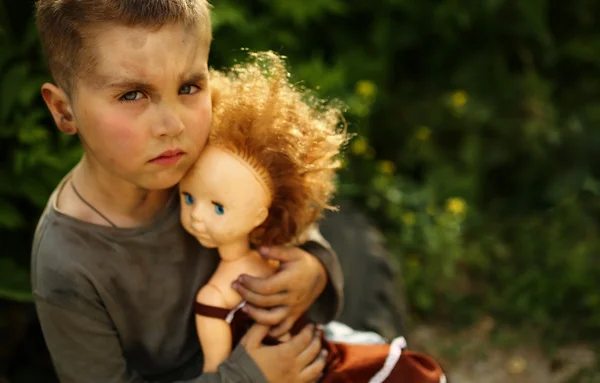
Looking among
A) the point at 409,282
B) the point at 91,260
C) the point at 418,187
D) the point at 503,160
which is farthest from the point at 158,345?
the point at 503,160

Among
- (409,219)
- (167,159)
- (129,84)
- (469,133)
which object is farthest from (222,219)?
(469,133)

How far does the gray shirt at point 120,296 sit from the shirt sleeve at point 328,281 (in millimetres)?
301

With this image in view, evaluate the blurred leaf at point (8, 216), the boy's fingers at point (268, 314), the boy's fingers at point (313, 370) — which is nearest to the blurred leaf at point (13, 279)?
the blurred leaf at point (8, 216)

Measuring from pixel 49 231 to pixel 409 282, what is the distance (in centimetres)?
231

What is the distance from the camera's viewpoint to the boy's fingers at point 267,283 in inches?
78.8

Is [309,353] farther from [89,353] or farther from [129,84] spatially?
[129,84]

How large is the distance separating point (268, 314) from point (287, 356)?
13 centimetres

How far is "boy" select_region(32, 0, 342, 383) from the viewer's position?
1761 mm

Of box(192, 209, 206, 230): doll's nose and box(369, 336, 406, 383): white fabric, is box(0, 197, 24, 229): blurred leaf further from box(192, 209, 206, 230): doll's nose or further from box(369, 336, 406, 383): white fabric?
box(369, 336, 406, 383): white fabric

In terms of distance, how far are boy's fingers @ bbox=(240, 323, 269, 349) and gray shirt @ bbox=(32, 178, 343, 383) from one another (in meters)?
0.02

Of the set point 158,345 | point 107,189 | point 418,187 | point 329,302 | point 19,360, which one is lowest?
point 19,360

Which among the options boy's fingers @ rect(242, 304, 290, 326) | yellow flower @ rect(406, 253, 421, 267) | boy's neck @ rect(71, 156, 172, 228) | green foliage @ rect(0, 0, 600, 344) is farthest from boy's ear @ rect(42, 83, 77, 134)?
yellow flower @ rect(406, 253, 421, 267)

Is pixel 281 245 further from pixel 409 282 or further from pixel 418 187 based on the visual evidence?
pixel 418 187

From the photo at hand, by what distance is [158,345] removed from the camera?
2174 mm
